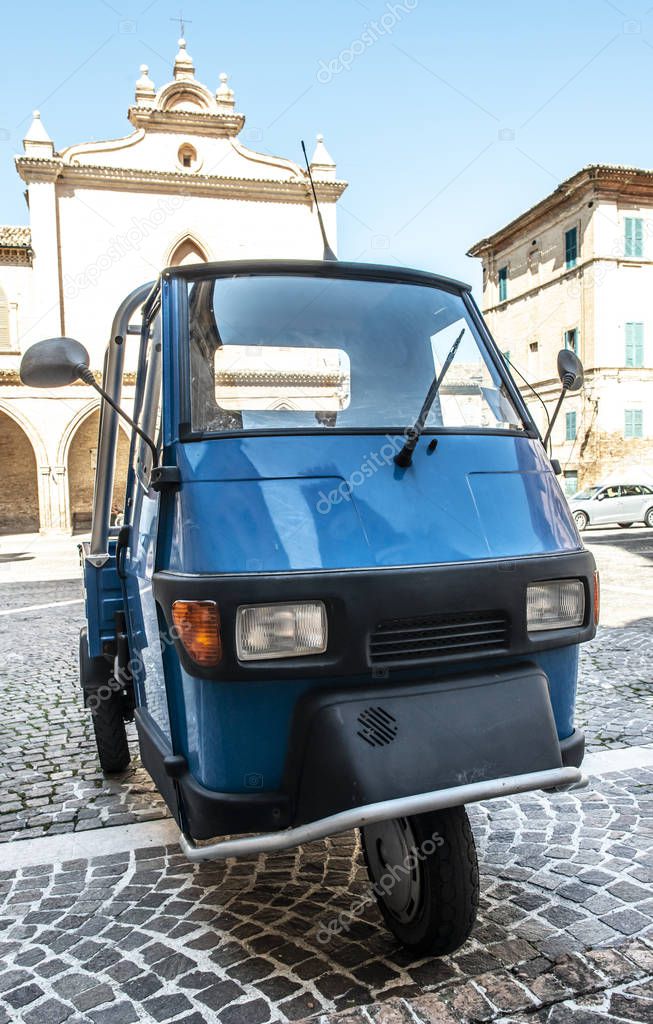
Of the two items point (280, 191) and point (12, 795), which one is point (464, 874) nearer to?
point (12, 795)

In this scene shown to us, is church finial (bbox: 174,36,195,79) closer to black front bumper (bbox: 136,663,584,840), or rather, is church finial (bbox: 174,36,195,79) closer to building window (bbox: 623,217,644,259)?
building window (bbox: 623,217,644,259)

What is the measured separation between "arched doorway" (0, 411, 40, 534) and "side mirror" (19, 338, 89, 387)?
31.6 metres

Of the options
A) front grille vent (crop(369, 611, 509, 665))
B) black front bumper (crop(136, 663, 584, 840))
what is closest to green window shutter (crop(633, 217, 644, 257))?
front grille vent (crop(369, 611, 509, 665))

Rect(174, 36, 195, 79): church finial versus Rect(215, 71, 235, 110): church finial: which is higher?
Rect(174, 36, 195, 79): church finial

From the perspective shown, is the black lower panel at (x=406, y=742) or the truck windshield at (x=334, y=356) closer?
the black lower panel at (x=406, y=742)

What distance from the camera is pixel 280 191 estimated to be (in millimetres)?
30859

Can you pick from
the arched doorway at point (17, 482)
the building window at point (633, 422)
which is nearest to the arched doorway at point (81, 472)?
the arched doorway at point (17, 482)

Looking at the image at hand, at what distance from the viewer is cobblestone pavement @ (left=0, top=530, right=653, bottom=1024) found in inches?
84.4

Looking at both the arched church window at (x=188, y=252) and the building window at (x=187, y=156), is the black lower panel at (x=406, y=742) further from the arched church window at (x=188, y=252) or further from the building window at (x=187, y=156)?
the building window at (x=187, y=156)

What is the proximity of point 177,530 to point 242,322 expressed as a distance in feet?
2.95

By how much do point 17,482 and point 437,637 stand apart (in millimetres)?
33155

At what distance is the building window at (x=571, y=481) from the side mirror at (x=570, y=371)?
2770 centimetres

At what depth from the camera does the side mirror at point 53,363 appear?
255cm

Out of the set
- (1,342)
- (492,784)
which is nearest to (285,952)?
(492,784)
